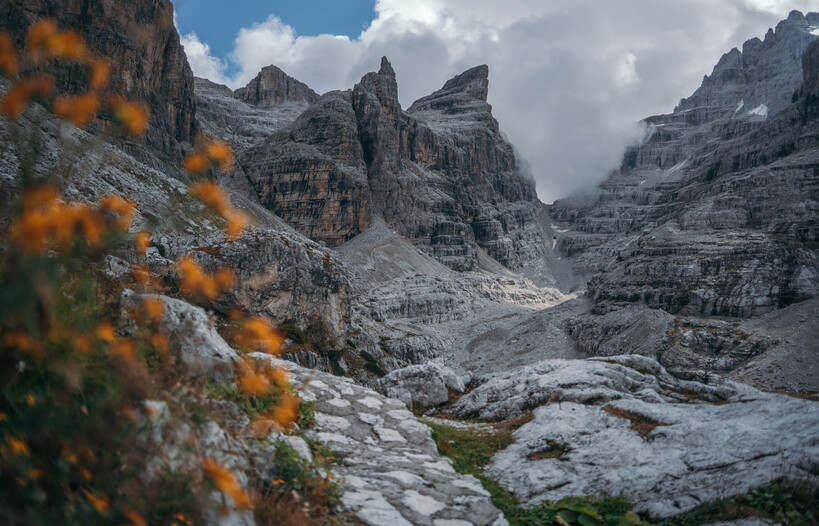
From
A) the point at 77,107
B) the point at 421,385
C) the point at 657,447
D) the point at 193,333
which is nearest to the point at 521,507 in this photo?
the point at 657,447

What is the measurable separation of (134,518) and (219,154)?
346 cm

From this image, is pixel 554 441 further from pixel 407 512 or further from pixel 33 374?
pixel 33 374

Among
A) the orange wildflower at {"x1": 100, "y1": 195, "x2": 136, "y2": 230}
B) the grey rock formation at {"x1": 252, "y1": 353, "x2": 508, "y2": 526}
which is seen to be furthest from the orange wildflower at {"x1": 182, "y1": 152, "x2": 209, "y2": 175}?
the grey rock formation at {"x1": 252, "y1": 353, "x2": 508, "y2": 526}

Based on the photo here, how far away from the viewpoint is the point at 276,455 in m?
5.97

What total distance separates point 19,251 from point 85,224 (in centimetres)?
59

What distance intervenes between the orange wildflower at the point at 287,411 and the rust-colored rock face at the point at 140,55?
67.2 meters

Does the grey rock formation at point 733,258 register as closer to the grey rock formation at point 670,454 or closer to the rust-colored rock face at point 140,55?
the grey rock formation at point 670,454

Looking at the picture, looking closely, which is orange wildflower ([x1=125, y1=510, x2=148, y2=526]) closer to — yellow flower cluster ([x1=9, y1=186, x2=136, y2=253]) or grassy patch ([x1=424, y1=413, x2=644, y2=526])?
yellow flower cluster ([x1=9, y1=186, x2=136, y2=253])

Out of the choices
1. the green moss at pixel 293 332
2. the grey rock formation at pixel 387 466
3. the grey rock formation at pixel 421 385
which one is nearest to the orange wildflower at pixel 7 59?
the grey rock formation at pixel 387 466

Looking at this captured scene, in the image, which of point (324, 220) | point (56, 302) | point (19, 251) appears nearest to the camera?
point (19, 251)

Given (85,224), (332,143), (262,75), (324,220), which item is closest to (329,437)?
(85,224)

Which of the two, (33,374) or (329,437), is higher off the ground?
(33,374)

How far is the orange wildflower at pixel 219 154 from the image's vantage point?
4.70 meters

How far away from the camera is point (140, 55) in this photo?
78750mm
